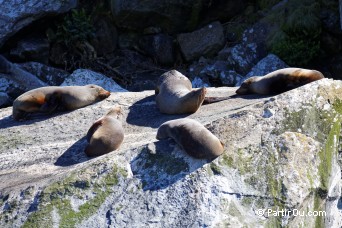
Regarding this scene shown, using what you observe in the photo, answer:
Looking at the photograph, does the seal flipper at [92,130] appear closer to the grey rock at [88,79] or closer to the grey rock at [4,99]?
the grey rock at [4,99]

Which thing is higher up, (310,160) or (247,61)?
(310,160)

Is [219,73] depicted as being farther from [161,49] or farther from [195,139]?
[195,139]

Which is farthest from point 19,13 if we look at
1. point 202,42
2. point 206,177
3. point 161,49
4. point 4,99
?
point 206,177

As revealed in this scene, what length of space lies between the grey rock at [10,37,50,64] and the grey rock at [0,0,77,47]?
333 mm

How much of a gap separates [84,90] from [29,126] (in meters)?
0.89

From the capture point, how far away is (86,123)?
6.82m

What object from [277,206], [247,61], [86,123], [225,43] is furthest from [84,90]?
[225,43]

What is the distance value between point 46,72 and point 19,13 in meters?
1.33

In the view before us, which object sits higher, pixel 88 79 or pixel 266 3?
pixel 266 3

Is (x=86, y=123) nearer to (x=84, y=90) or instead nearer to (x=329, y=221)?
(x=84, y=90)

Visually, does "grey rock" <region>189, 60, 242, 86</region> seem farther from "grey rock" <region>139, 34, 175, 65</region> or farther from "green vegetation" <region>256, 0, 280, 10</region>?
"green vegetation" <region>256, 0, 280, 10</region>

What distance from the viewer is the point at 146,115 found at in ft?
22.6

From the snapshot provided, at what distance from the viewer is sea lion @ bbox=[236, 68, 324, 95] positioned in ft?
22.4

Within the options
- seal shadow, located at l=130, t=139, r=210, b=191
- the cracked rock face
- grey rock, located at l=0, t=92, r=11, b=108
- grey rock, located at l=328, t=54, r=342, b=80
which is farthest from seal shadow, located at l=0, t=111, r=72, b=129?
grey rock, located at l=328, t=54, r=342, b=80
